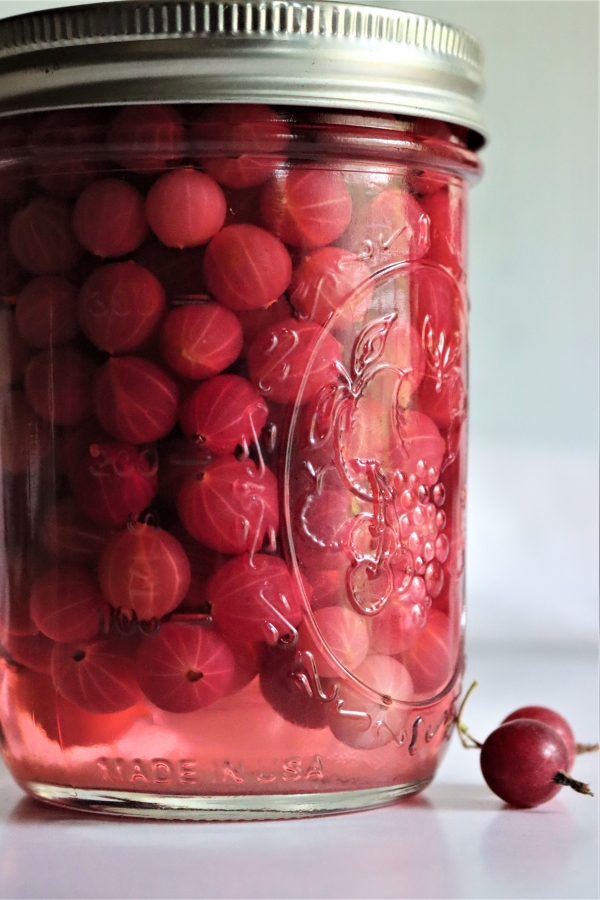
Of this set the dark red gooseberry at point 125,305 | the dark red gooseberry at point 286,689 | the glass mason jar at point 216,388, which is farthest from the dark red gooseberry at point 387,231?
the dark red gooseberry at point 286,689

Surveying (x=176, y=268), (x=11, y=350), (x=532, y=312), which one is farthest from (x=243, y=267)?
(x=532, y=312)

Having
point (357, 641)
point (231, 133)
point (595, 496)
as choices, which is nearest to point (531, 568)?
point (595, 496)

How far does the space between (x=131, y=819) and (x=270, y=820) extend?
0.08m

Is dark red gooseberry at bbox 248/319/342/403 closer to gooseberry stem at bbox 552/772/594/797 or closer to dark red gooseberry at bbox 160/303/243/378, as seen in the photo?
dark red gooseberry at bbox 160/303/243/378

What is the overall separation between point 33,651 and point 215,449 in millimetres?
155

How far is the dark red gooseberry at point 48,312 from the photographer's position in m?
0.59

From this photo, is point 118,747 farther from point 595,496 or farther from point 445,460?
point 595,496

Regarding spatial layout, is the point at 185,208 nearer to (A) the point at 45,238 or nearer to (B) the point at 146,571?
(A) the point at 45,238

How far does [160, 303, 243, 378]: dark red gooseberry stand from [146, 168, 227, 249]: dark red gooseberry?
4 centimetres

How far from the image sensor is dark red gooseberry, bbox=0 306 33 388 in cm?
62

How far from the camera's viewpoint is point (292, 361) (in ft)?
1.90

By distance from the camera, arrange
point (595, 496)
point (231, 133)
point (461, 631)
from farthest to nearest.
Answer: point (595, 496) → point (461, 631) → point (231, 133)

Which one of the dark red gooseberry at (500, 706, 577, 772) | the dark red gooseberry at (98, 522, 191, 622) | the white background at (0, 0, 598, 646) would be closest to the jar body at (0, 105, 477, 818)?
the dark red gooseberry at (98, 522, 191, 622)

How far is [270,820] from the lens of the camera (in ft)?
1.98
